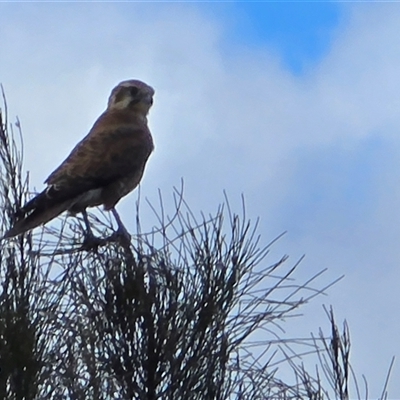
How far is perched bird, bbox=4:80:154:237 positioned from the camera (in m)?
6.47

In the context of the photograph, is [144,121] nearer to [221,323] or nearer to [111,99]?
[111,99]

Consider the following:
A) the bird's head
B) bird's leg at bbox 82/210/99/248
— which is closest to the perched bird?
the bird's head

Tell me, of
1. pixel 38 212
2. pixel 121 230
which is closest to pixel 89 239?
pixel 121 230

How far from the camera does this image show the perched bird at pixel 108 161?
21.2 ft

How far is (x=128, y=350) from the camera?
3.76 meters

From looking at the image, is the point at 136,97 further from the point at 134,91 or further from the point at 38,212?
the point at 38,212

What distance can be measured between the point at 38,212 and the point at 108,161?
68.8 inches

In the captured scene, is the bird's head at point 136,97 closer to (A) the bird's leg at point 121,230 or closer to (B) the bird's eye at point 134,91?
(B) the bird's eye at point 134,91

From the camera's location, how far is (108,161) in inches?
278

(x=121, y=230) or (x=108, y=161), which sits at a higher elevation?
(x=108, y=161)

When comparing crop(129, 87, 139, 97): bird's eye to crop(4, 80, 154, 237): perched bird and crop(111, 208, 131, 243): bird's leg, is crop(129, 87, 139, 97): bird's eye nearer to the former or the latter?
crop(4, 80, 154, 237): perched bird

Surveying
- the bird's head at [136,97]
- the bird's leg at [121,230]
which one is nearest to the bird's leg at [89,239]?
the bird's leg at [121,230]

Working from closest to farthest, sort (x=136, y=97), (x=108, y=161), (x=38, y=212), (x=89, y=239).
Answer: (x=89, y=239), (x=38, y=212), (x=108, y=161), (x=136, y=97)

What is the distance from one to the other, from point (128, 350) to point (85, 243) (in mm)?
886
